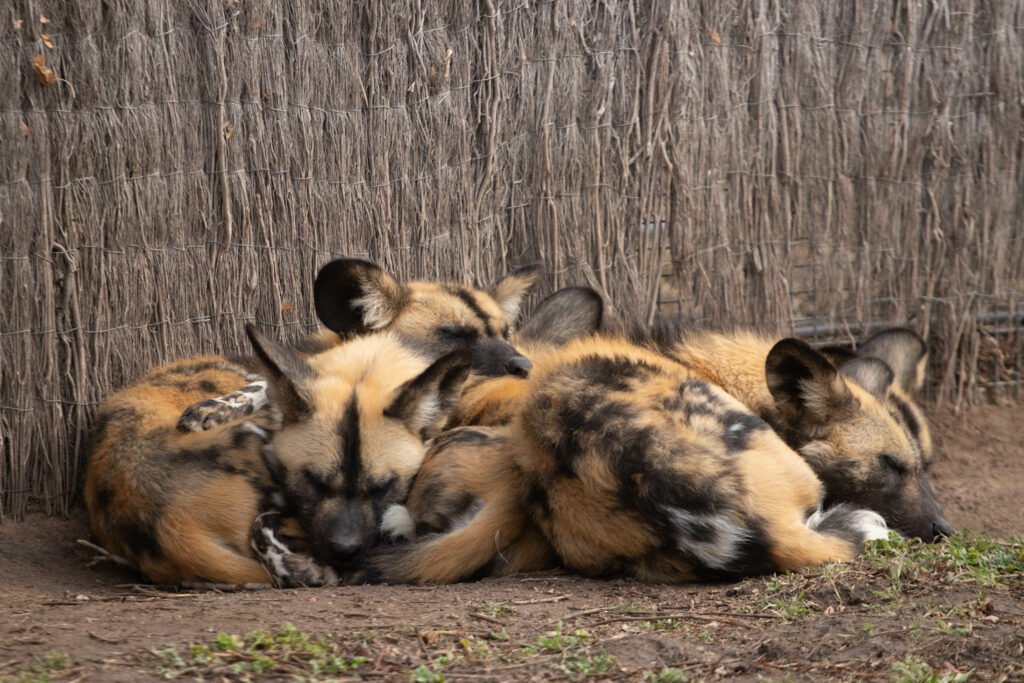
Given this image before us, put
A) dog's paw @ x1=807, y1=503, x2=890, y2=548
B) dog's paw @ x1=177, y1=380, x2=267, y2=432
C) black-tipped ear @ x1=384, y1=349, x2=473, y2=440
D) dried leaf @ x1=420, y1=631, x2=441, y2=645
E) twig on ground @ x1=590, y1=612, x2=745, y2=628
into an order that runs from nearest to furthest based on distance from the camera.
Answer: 1. dried leaf @ x1=420, y1=631, x2=441, y2=645
2. twig on ground @ x1=590, y1=612, x2=745, y2=628
3. dog's paw @ x1=807, y1=503, x2=890, y2=548
4. black-tipped ear @ x1=384, y1=349, x2=473, y2=440
5. dog's paw @ x1=177, y1=380, x2=267, y2=432

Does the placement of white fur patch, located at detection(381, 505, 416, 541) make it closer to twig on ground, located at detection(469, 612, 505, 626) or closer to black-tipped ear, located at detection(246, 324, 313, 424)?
black-tipped ear, located at detection(246, 324, 313, 424)

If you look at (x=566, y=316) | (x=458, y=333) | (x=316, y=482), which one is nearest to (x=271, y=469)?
(x=316, y=482)

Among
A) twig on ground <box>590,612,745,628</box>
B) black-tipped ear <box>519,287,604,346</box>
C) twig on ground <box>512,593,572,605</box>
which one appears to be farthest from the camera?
black-tipped ear <box>519,287,604,346</box>

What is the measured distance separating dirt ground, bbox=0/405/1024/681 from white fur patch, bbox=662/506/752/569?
0.35ft

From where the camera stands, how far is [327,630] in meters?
2.68

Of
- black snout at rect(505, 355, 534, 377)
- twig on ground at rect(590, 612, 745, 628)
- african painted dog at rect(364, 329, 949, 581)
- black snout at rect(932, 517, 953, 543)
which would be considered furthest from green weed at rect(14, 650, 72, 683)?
black snout at rect(932, 517, 953, 543)

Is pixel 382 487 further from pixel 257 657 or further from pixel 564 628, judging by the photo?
pixel 257 657

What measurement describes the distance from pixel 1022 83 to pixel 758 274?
2084mm

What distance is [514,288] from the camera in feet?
16.4

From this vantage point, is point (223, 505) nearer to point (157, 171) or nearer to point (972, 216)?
point (157, 171)

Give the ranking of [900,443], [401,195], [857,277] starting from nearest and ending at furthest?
[900,443] → [401,195] → [857,277]

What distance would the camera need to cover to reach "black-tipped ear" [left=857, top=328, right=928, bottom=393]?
175 inches

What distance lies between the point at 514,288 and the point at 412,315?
652 mm

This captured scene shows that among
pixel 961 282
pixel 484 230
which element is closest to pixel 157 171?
pixel 484 230
